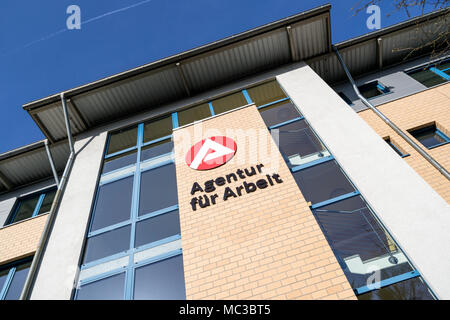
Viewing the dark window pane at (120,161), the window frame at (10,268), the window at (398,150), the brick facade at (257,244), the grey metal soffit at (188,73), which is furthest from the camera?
the grey metal soffit at (188,73)

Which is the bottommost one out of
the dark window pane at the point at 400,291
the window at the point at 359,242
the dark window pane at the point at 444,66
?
the dark window pane at the point at 400,291

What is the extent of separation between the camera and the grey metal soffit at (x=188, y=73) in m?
9.50

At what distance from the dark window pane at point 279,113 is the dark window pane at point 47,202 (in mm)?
7967

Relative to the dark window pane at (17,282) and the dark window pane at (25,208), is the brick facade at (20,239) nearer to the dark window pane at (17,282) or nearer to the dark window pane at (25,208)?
the dark window pane at (17,282)

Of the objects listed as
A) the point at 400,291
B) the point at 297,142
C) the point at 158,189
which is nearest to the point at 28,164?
the point at 158,189

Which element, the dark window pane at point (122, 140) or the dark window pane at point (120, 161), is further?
the dark window pane at point (122, 140)

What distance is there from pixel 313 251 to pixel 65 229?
5.26 m

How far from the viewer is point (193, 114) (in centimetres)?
947

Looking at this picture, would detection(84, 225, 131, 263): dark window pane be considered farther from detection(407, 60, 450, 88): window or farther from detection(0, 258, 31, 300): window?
detection(407, 60, 450, 88): window

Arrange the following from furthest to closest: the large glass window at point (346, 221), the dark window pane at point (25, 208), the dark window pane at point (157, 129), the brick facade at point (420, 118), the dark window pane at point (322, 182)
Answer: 1. the dark window pane at point (25, 208)
2. the dark window pane at point (157, 129)
3. the brick facade at point (420, 118)
4. the dark window pane at point (322, 182)
5. the large glass window at point (346, 221)

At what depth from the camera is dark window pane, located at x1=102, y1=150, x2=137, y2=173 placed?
827 centimetres

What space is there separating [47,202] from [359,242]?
10221 millimetres

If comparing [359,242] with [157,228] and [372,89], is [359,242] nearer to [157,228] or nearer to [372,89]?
[157,228]

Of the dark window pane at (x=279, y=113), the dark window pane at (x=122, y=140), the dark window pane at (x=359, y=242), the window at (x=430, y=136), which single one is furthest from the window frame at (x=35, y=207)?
the window at (x=430, y=136)
